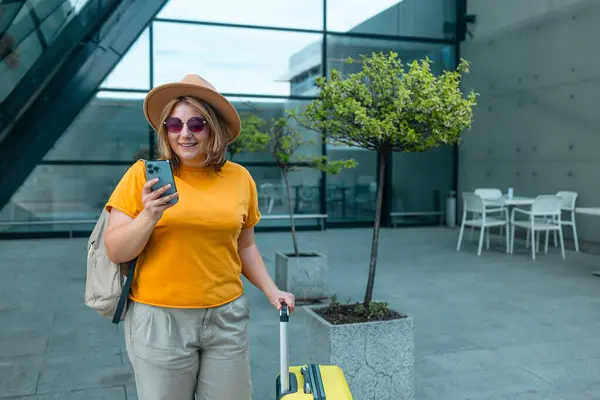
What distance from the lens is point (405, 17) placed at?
13477 mm

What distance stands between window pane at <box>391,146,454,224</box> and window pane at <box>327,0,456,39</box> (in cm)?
289

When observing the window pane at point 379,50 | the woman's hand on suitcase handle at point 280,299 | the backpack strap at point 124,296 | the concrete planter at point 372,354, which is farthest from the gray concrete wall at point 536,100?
the backpack strap at point 124,296

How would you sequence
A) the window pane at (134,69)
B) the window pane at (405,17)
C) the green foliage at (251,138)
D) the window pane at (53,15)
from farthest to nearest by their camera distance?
the window pane at (405,17), the window pane at (134,69), the green foliage at (251,138), the window pane at (53,15)

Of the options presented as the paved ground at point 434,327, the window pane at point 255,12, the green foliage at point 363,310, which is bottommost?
the paved ground at point 434,327

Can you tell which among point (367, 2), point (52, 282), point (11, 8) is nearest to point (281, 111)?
point (367, 2)

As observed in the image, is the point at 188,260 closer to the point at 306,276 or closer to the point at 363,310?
the point at 363,310

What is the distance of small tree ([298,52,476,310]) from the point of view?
321 cm

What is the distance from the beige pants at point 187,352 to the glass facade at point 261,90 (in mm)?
9927

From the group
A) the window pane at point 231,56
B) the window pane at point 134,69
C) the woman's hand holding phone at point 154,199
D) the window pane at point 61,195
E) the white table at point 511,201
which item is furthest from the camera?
the window pane at point 231,56

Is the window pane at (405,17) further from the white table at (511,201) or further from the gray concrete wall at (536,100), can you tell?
the white table at (511,201)

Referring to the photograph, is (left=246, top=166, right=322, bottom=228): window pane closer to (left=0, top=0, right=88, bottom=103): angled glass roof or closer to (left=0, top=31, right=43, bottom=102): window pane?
(left=0, top=0, right=88, bottom=103): angled glass roof

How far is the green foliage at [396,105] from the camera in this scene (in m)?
3.21

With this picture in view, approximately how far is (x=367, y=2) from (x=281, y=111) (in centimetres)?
345

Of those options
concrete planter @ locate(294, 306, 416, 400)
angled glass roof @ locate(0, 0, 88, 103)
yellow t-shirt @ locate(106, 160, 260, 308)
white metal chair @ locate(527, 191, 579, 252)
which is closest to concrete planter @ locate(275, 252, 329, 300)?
concrete planter @ locate(294, 306, 416, 400)
